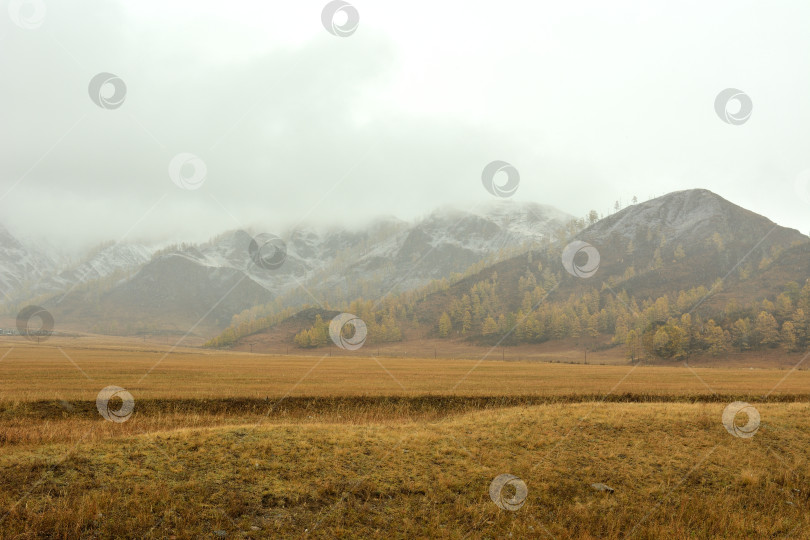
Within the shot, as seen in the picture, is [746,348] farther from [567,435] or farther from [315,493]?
[315,493]

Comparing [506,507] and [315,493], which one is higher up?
[315,493]

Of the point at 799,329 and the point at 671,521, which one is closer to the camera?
the point at 671,521

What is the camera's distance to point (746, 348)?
529 feet

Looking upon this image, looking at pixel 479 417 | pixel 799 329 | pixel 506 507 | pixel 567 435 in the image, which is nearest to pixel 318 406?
pixel 479 417

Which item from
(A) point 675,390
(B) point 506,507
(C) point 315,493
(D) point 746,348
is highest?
(C) point 315,493

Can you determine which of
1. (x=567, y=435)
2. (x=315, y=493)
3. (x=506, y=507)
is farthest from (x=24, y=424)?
(x=567, y=435)

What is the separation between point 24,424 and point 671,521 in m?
36.1

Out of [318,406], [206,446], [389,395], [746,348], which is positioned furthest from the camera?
[746,348]

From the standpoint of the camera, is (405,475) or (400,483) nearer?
(400,483)

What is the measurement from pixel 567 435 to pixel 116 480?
22.2 m

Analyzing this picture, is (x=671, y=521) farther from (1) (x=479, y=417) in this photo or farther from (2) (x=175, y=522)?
(2) (x=175, y=522)

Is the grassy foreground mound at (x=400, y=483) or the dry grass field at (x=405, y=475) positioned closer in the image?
the grassy foreground mound at (x=400, y=483)

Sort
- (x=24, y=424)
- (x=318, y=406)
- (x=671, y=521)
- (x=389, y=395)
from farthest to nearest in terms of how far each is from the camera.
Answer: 1. (x=389, y=395)
2. (x=318, y=406)
3. (x=24, y=424)
4. (x=671, y=521)

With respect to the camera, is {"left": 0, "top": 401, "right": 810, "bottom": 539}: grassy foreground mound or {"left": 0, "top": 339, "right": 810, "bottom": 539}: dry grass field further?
{"left": 0, "top": 339, "right": 810, "bottom": 539}: dry grass field
